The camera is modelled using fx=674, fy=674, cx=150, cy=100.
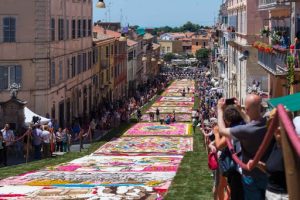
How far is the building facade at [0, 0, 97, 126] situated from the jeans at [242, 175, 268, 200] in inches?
1274

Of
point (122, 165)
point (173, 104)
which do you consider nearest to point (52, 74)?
point (122, 165)

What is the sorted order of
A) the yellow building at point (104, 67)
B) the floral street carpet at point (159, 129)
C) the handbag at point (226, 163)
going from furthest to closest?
the yellow building at point (104, 67) → the floral street carpet at point (159, 129) → the handbag at point (226, 163)

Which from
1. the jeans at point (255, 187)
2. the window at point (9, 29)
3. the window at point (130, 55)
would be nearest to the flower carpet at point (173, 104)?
the window at point (130, 55)

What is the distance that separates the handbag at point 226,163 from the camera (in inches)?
314

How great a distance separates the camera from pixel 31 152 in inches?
1142

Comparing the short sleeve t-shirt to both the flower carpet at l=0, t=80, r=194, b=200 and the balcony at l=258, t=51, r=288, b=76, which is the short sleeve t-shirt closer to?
the flower carpet at l=0, t=80, r=194, b=200

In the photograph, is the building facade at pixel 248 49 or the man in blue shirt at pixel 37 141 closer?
the man in blue shirt at pixel 37 141

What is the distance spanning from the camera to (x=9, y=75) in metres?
38.8

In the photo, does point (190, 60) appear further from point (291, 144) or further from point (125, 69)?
point (291, 144)

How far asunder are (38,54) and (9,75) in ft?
7.70

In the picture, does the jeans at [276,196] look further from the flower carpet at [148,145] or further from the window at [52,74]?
the window at [52,74]

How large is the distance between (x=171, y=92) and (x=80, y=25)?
47.8 meters

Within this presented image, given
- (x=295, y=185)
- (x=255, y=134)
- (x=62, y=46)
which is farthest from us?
(x=62, y=46)

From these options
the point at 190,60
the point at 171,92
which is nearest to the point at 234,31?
the point at 171,92
